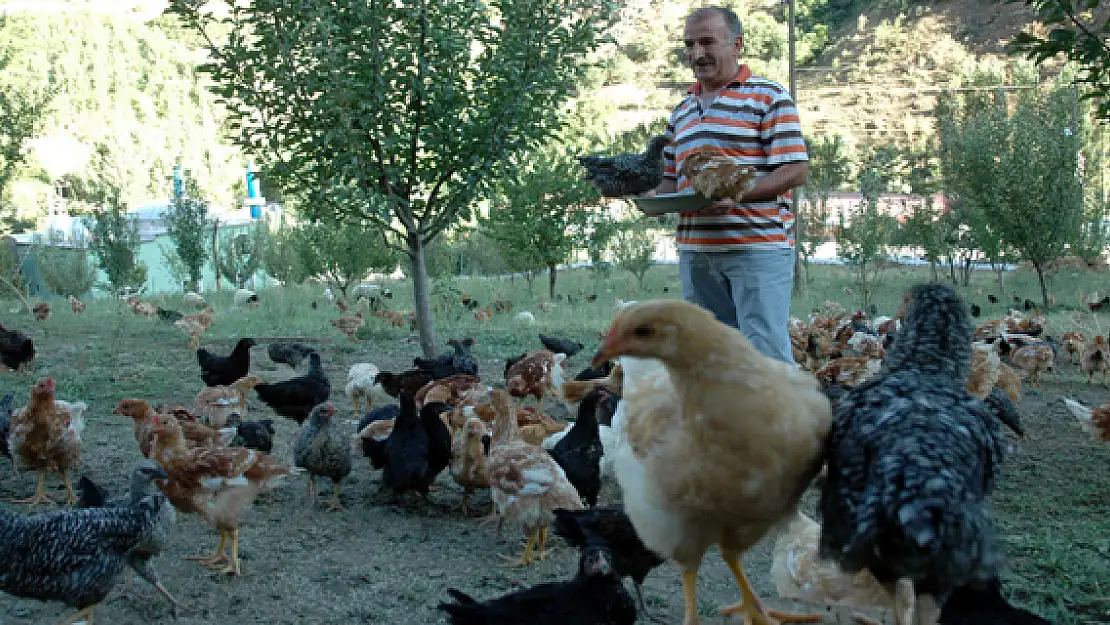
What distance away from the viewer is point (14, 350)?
8.80 meters

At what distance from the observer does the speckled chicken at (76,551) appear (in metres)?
3.44

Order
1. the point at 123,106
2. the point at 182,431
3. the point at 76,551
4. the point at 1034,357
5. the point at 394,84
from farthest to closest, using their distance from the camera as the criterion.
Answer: the point at 123,106
the point at 1034,357
the point at 394,84
the point at 182,431
the point at 76,551

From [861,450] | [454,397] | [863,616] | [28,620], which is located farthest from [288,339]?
[861,450]

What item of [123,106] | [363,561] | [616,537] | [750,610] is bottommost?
[363,561]

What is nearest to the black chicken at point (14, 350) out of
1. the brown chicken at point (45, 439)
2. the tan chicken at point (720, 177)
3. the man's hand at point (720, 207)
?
the brown chicken at point (45, 439)

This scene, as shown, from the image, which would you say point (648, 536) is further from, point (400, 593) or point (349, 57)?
point (349, 57)

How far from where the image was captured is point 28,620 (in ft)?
12.3

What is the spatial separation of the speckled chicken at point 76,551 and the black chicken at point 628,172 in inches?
104

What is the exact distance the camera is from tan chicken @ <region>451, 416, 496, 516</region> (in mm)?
5113

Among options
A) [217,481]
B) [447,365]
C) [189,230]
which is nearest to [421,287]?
[447,365]

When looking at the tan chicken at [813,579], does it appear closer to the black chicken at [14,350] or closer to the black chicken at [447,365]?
the black chicken at [447,365]

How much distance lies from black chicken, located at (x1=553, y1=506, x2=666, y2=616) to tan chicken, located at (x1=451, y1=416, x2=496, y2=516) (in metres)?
1.26

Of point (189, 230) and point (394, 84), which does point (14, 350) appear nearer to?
point (394, 84)

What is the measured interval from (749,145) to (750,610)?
2128 millimetres
